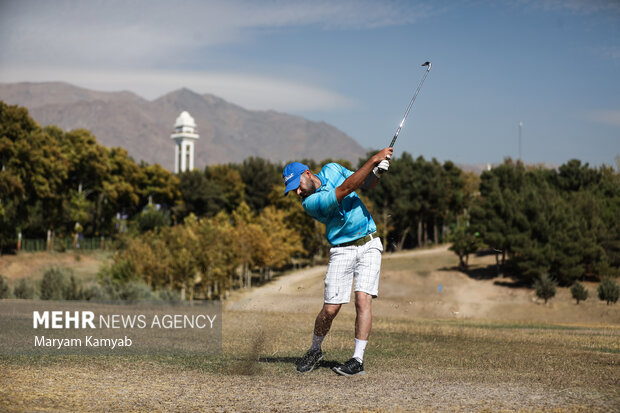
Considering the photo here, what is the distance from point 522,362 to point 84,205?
235ft

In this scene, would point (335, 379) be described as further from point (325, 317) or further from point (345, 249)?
point (345, 249)

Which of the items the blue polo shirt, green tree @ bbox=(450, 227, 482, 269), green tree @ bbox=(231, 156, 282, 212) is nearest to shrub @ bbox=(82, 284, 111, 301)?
the blue polo shirt

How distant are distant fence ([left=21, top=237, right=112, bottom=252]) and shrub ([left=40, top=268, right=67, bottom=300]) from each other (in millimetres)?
45095

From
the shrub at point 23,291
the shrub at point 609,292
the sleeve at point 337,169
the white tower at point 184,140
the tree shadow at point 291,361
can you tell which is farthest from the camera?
the white tower at point 184,140

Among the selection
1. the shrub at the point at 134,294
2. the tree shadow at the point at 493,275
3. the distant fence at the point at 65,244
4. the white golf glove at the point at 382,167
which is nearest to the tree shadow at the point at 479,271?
the tree shadow at the point at 493,275

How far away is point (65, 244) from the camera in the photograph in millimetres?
72438

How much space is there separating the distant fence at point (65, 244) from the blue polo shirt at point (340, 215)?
2707 inches

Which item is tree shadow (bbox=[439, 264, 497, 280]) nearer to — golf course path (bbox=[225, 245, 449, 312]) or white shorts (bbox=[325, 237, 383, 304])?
golf course path (bbox=[225, 245, 449, 312])

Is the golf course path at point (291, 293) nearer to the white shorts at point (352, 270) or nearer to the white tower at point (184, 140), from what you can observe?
the white shorts at point (352, 270)

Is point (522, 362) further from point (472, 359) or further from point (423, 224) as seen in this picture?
point (423, 224)

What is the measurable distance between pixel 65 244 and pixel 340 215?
7039cm

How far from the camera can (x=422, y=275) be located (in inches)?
2437

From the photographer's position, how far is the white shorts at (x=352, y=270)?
7.80 meters

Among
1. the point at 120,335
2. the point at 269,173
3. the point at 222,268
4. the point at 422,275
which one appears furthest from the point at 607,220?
the point at 120,335
